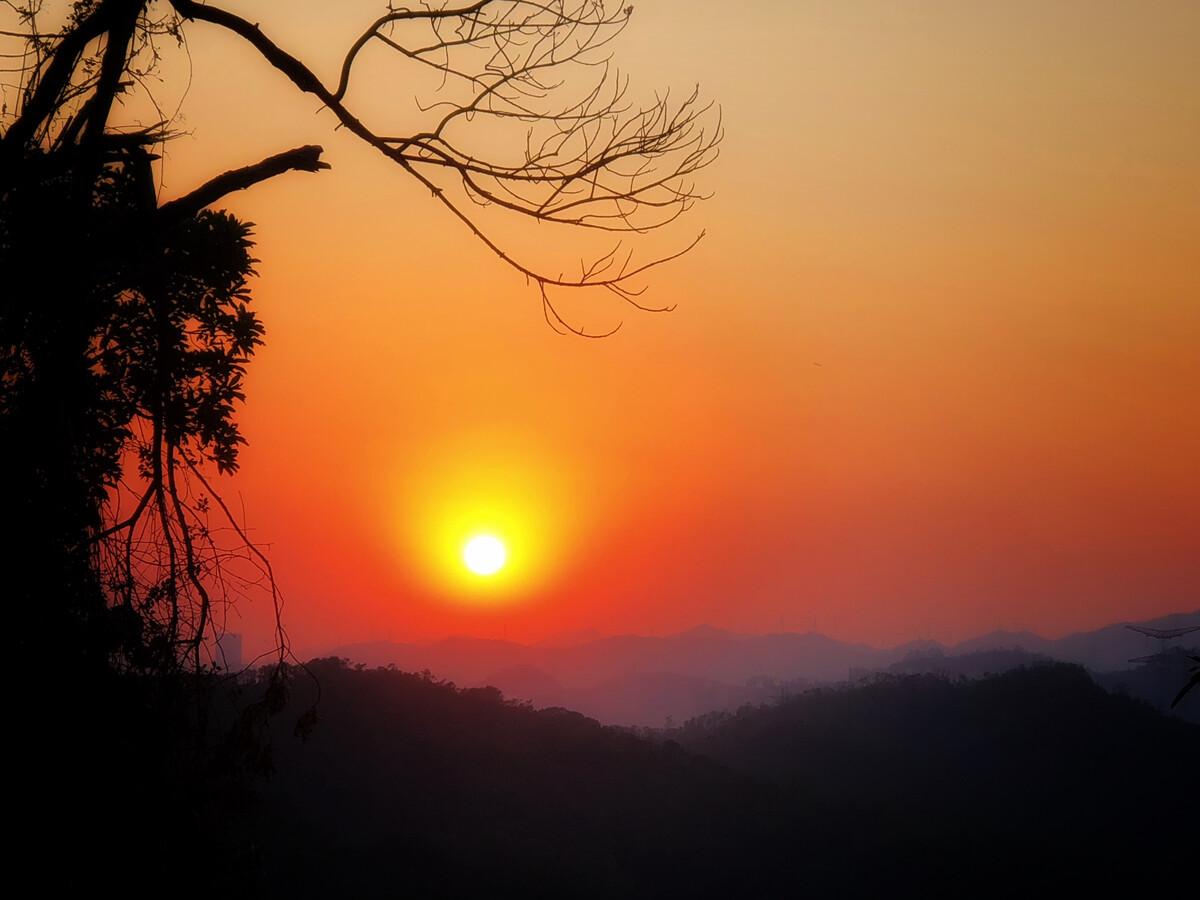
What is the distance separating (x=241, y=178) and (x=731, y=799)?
57692 mm

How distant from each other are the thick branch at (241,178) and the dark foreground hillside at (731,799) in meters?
35.7

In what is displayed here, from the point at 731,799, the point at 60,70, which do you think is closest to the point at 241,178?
the point at 60,70

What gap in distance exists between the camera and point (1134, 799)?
75625 millimetres

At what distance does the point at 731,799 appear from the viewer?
196 feet

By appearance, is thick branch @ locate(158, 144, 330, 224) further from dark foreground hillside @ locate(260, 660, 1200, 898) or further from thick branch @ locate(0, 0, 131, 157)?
dark foreground hillside @ locate(260, 660, 1200, 898)

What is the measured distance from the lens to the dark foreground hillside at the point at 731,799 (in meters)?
45.6

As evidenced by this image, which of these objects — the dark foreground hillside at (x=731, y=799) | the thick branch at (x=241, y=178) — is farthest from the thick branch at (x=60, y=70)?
the dark foreground hillside at (x=731, y=799)

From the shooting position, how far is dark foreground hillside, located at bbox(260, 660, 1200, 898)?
45.6 metres

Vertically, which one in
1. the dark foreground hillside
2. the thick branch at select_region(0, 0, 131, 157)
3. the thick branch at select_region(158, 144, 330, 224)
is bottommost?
the dark foreground hillside

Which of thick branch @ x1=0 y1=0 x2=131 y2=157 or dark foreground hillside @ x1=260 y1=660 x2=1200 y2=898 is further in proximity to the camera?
dark foreground hillside @ x1=260 y1=660 x2=1200 y2=898

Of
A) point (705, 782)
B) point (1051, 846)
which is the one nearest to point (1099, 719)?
point (1051, 846)

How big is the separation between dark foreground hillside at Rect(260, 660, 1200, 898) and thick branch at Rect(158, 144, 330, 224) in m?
35.7

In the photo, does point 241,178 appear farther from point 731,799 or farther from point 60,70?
point 731,799

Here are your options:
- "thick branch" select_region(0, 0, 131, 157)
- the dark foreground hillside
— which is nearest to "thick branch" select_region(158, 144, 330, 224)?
"thick branch" select_region(0, 0, 131, 157)
